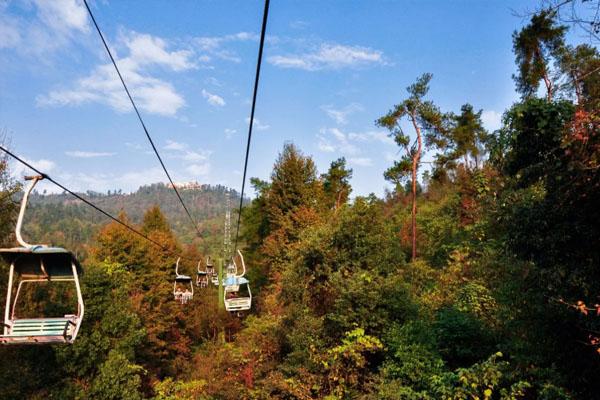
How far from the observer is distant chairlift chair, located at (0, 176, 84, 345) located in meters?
5.29

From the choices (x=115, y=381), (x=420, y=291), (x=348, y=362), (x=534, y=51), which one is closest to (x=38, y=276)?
(x=348, y=362)

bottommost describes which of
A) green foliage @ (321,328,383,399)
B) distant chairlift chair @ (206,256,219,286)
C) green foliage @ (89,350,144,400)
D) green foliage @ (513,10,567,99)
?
green foliage @ (89,350,144,400)

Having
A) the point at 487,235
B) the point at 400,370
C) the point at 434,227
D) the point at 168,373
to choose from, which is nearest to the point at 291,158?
Result: the point at 434,227

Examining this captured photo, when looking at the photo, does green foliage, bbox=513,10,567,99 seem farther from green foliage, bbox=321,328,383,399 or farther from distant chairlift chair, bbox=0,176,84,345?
distant chairlift chair, bbox=0,176,84,345

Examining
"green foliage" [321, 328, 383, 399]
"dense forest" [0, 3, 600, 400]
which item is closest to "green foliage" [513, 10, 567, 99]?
"dense forest" [0, 3, 600, 400]

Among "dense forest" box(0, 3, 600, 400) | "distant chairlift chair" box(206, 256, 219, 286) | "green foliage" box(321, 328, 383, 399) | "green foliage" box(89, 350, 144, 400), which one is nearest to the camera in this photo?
"dense forest" box(0, 3, 600, 400)

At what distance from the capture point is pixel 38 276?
6094 millimetres

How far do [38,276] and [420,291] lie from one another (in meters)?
16.2

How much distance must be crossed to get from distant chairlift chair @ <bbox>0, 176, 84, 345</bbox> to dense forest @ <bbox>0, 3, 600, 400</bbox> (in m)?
7.25

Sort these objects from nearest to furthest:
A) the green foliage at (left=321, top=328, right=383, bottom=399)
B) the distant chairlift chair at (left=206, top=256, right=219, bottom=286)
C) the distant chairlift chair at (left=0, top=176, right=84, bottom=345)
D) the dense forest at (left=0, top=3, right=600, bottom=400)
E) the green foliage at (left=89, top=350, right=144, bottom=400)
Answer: the distant chairlift chair at (left=0, top=176, right=84, bottom=345)
the dense forest at (left=0, top=3, right=600, bottom=400)
the green foliage at (left=321, top=328, right=383, bottom=399)
the green foliage at (left=89, top=350, right=144, bottom=400)
the distant chairlift chair at (left=206, top=256, right=219, bottom=286)

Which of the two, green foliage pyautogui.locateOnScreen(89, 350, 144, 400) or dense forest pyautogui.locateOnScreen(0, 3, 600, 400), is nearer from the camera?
dense forest pyautogui.locateOnScreen(0, 3, 600, 400)

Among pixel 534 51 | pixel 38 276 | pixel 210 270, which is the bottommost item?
pixel 210 270

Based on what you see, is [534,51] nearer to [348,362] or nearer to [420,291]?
[420,291]

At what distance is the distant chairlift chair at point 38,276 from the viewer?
529cm
